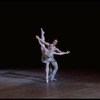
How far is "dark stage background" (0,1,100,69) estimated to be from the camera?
923 cm

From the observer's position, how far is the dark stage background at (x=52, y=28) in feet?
30.3

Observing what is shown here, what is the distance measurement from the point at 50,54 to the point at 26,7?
5507 mm

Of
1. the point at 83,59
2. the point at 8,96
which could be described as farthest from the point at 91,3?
the point at 8,96

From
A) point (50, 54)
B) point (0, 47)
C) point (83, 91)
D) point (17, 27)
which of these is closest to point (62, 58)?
point (17, 27)

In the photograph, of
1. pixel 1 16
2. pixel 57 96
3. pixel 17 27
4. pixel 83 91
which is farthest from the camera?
pixel 17 27

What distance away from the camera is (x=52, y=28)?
392 inches

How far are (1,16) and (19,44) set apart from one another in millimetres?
2099

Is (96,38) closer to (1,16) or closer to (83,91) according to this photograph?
(1,16)

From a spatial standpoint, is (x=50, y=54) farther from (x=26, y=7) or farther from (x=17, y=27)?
(x=17, y=27)

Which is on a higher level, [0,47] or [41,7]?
[41,7]

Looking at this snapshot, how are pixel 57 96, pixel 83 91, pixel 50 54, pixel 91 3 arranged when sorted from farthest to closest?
pixel 91 3 < pixel 50 54 < pixel 83 91 < pixel 57 96

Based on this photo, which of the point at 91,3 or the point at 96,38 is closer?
the point at 91,3

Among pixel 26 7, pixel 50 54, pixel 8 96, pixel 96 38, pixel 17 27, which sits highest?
pixel 26 7

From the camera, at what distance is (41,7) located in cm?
933
